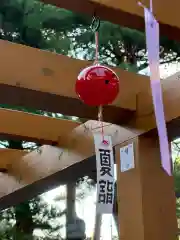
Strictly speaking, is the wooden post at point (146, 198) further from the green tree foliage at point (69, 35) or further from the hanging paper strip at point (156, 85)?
the green tree foliage at point (69, 35)

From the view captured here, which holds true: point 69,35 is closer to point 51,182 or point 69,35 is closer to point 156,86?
point 51,182

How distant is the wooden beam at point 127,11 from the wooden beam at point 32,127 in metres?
1.22

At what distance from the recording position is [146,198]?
2.27 m

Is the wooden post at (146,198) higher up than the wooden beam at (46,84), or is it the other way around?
the wooden beam at (46,84)

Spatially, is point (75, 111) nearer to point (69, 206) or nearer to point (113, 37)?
point (113, 37)

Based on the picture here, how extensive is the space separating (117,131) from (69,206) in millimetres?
2065

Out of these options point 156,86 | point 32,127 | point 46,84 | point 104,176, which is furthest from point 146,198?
point 32,127

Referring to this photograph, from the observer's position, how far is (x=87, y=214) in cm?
457

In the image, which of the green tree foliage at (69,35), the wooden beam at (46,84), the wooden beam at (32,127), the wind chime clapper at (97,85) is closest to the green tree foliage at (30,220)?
the wooden beam at (32,127)

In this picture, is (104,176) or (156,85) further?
(104,176)

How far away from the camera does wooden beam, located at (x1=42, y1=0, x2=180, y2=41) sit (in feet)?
5.76

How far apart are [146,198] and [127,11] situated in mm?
902

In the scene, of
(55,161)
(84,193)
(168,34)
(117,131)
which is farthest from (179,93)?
(84,193)

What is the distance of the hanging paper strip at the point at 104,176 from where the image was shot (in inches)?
84.7
